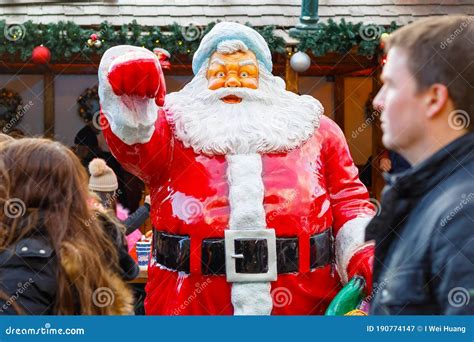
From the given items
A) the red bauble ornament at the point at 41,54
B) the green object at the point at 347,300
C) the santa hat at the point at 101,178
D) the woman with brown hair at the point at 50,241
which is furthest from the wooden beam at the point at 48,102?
the woman with brown hair at the point at 50,241

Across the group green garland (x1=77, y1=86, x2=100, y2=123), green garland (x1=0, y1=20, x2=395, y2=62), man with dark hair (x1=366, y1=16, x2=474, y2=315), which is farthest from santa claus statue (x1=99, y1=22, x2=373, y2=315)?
green garland (x1=77, y1=86, x2=100, y2=123)

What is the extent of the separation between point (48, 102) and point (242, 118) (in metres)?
4.15

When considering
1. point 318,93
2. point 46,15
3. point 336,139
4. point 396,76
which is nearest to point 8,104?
point 46,15

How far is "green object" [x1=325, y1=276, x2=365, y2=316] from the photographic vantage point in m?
2.42

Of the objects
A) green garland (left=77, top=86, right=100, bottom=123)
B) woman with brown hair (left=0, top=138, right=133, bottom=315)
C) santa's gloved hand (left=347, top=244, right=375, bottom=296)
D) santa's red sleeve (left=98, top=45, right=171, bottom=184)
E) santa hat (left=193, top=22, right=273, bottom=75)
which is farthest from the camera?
green garland (left=77, top=86, right=100, bottom=123)

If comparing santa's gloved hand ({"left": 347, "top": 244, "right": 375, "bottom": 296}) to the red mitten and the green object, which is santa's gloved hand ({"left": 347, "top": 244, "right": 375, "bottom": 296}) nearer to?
the green object

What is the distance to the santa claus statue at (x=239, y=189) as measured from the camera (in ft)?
8.35

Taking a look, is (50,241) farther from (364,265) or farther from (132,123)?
(364,265)

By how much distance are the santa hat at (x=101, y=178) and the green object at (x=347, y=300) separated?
82.7 inches

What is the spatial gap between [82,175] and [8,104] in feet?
15.7

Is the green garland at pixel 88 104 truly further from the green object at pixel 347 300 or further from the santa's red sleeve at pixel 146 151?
the green object at pixel 347 300

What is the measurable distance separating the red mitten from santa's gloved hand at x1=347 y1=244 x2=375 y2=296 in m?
0.84

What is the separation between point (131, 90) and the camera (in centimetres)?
231

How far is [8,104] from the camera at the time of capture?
643 cm
